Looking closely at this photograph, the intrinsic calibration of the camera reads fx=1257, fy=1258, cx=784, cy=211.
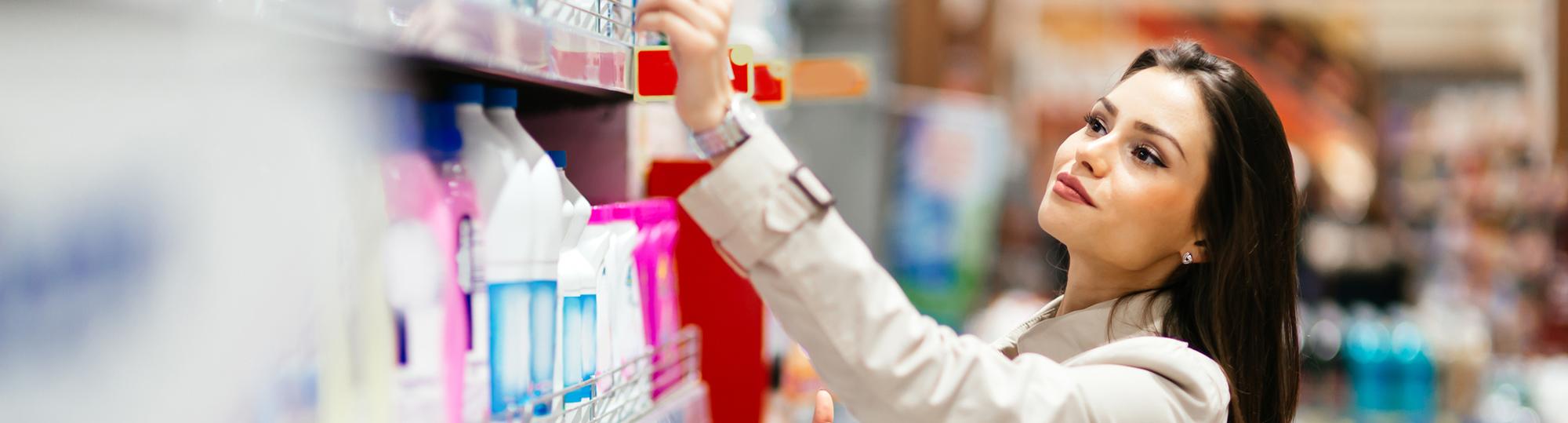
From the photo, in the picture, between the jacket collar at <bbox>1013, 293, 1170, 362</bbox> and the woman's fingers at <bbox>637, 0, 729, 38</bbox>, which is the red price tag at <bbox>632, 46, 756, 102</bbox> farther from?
the jacket collar at <bbox>1013, 293, 1170, 362</bbox>

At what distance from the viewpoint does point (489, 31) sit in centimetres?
94

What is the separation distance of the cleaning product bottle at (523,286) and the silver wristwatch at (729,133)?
19 centimetres

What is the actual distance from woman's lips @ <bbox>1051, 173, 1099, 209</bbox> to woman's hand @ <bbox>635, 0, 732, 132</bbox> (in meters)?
0.50

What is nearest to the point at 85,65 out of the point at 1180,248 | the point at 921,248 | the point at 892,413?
the point at 892,413

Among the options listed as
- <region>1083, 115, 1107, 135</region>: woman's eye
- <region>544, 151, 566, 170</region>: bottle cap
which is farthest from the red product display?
<region>1083, 115, 1107, 135</region>: woman's eye

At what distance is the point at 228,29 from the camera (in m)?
0.84

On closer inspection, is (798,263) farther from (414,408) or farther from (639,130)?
(639,130)

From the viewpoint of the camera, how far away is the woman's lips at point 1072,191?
1365mm

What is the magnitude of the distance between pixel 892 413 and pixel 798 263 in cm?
15

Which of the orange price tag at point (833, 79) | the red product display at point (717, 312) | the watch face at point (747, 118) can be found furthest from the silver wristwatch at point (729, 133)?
the orange price tag at point (833, 79)

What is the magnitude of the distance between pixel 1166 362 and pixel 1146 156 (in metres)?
0.26

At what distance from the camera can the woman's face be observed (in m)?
1.35

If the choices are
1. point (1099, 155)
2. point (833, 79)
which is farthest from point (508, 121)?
point (833, 79)

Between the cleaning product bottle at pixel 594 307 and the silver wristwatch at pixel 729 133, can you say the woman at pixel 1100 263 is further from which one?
the cleaning product bottle at pixel 594 307
